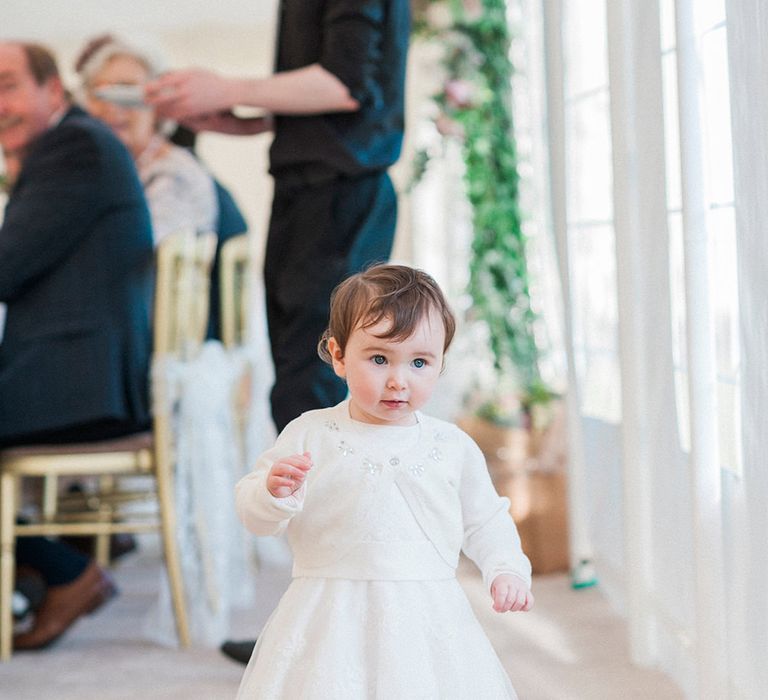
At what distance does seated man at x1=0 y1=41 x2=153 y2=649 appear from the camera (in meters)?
2.53

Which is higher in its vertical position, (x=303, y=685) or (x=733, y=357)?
(x=733, y=357)

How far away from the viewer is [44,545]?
9.30 feet

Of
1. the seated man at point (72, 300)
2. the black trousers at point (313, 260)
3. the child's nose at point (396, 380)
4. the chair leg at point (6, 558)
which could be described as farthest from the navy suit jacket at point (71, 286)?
the child's nose at point (396, 380)

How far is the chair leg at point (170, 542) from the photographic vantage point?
269cm

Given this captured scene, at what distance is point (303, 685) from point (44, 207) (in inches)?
61.9

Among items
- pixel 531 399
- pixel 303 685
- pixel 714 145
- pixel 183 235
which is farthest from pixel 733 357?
pixel 531 399

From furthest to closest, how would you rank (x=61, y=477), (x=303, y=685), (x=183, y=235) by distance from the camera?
(x=61, y=477), (x=183, y=235), (x=303, y=685)

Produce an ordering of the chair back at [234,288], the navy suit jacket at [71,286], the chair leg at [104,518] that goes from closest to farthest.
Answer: the navy suit jacket at [71,286] < the chair leg at [104,518] < the chair back at [234,288]

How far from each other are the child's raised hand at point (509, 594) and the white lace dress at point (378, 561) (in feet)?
0.07

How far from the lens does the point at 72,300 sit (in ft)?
8.41

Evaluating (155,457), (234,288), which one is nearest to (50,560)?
(155,457)

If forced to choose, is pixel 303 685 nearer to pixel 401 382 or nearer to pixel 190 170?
pixel 401 382

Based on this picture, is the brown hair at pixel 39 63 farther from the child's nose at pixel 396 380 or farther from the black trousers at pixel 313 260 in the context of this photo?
the child's nose at pixel 396 380

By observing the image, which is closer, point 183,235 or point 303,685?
point 303,685
